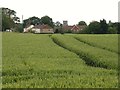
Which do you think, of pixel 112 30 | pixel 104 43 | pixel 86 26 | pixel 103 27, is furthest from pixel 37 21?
pixel 104 43

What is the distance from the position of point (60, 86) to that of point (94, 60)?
12.3 m

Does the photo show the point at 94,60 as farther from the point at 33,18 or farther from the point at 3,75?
the point at 33,18

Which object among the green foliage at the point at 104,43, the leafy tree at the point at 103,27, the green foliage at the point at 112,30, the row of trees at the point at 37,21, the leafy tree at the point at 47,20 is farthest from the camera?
the row of trees at the point at 37,21

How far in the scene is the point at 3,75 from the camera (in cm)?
1658

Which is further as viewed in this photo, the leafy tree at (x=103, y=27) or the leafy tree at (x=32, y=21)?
the leafy tree at (x=32, y=21)

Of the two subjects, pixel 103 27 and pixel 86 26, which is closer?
pixel 103 27

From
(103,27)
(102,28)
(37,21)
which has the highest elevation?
(37,21)

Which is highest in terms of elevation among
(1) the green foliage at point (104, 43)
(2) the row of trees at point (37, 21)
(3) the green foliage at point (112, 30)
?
(2) the row of trees at point (37, 21)

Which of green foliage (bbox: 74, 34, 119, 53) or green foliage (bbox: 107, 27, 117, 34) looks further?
green foliage (bbox: 107, 27, 117, 34)

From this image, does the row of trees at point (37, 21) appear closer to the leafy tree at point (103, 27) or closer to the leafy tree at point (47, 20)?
the leafy tree at point (47, 20)

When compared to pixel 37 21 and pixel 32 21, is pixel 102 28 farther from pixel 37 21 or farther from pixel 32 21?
pixel 32 21

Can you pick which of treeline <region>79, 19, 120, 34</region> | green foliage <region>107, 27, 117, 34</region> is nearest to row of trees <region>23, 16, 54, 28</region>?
treeline <region>79, 19, 120, 34</region>

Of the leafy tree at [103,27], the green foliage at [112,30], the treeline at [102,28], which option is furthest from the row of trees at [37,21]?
the green foliage at [112,30]

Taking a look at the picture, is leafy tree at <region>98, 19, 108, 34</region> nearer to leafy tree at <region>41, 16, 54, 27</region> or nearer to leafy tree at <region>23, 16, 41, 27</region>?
leafy tree at <region>41, 16, 54, 27</region>
